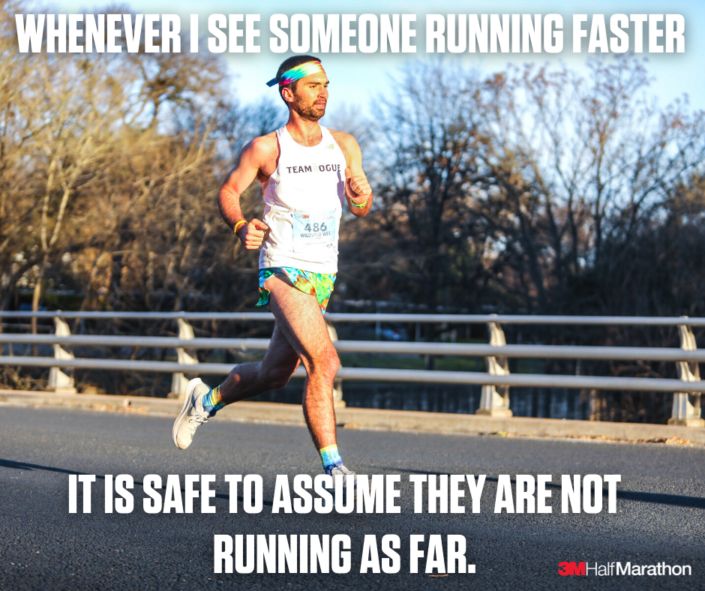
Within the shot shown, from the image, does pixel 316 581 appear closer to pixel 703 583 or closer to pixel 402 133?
pixel 703 583

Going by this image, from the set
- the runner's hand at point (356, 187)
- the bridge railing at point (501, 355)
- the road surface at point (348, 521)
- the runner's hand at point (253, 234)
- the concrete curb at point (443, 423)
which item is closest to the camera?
the road surface at point (348, 521)

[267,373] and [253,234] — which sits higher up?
[253,234]

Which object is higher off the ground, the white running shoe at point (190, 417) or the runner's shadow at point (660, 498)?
the white running shoe at point (190, 417)

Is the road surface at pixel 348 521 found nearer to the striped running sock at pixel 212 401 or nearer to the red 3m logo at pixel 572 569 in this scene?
the red 3m logo at pixel 572 569

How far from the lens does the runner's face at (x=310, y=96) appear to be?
5707 mm

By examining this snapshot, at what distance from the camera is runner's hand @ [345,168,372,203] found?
580 cm

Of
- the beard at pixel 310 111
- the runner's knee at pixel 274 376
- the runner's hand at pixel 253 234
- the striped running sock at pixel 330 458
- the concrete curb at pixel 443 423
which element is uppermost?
the beard at pixel 310 111

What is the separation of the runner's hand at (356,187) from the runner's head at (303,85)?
0.34 meters

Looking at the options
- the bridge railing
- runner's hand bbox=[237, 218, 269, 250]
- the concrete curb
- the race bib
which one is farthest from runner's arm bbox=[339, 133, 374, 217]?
the concrete curb

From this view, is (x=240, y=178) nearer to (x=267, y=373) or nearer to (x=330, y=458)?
(x=267, y=373)

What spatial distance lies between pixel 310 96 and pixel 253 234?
0.78 metres

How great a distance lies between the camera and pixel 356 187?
5.79 metres

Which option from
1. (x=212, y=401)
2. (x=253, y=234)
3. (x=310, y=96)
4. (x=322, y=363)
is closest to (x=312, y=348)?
(x=322, y=363)

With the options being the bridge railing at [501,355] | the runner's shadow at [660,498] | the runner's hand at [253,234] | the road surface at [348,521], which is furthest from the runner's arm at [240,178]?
the bridge railing at [501,355]
